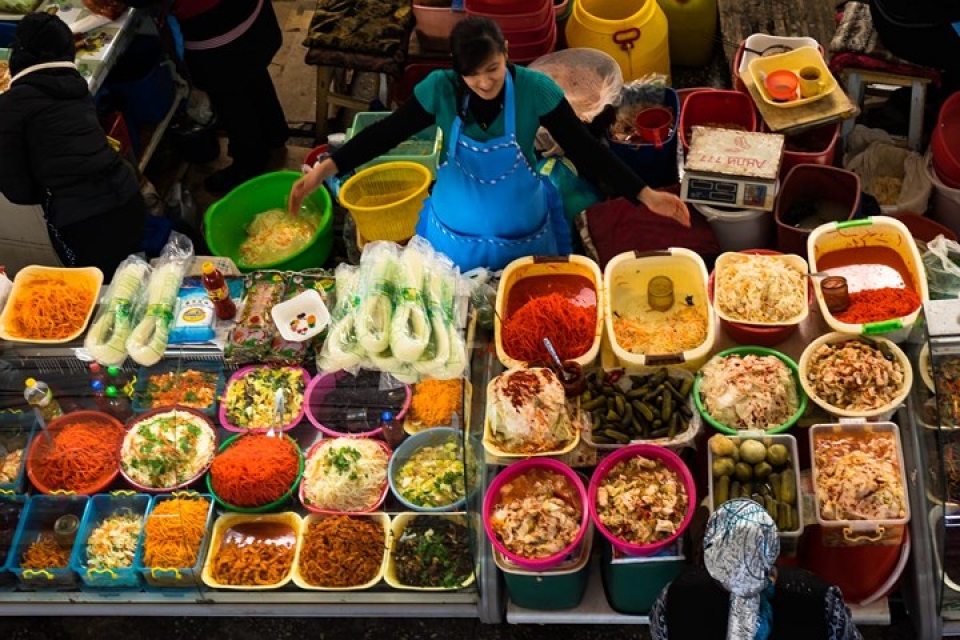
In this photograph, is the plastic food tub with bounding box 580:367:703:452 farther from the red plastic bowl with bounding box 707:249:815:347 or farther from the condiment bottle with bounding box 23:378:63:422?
the condiment bottle with bounding box 23:378:63:422

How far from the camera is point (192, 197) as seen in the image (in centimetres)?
626

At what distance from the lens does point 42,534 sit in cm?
405

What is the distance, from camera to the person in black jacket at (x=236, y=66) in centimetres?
569

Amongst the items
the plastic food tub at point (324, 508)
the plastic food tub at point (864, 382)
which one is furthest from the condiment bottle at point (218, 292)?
the plastic food tub at point (864, 382)

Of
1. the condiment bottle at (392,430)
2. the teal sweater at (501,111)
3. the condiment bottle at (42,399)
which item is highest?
the teal sweater at (501,111)

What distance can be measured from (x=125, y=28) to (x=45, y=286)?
213 centimetres

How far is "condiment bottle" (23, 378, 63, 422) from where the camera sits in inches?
164

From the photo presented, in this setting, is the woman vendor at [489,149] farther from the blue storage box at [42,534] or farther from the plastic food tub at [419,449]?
the blue storage box at [42,534]

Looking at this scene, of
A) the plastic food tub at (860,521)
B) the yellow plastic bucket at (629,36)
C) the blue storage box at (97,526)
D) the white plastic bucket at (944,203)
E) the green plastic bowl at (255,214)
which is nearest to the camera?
the plastic food tub at (860,521)

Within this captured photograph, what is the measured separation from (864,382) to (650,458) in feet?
2.84

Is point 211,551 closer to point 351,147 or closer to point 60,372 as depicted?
point 60,372

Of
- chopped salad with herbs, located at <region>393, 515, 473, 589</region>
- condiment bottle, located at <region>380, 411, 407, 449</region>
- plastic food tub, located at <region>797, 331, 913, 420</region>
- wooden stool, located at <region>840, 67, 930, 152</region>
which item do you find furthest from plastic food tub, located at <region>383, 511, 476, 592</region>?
wooden stool, located at <region>840, 67, 930, 152</region>

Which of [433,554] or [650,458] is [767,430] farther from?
[433,554]

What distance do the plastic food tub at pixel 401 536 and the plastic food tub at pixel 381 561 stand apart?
20 millimetres
